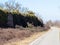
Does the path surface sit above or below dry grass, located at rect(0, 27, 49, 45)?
below

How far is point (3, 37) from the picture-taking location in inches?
840

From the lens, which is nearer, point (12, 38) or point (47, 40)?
point (12, 38)

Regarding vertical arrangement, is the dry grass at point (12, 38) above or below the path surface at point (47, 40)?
above

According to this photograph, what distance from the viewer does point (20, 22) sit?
43.8 m

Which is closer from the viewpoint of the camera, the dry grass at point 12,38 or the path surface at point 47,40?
the dry grass at point 12,38

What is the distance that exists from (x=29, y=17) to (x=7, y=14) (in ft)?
42.0

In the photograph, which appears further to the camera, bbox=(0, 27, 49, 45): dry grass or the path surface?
the path surface

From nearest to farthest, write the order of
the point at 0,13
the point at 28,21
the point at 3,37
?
the point at 3,37, the point at 0,13, the point at 28,21

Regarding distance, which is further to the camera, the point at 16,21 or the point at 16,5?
the point at 16,5

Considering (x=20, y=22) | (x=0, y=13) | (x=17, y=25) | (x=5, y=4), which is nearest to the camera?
(x=0, y=13)

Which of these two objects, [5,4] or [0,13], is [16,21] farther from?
[5,4]

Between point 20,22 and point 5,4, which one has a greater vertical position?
point 5,4

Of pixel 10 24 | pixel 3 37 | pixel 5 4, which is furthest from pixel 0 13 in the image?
pixel 5 4

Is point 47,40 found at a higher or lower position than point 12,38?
lower
